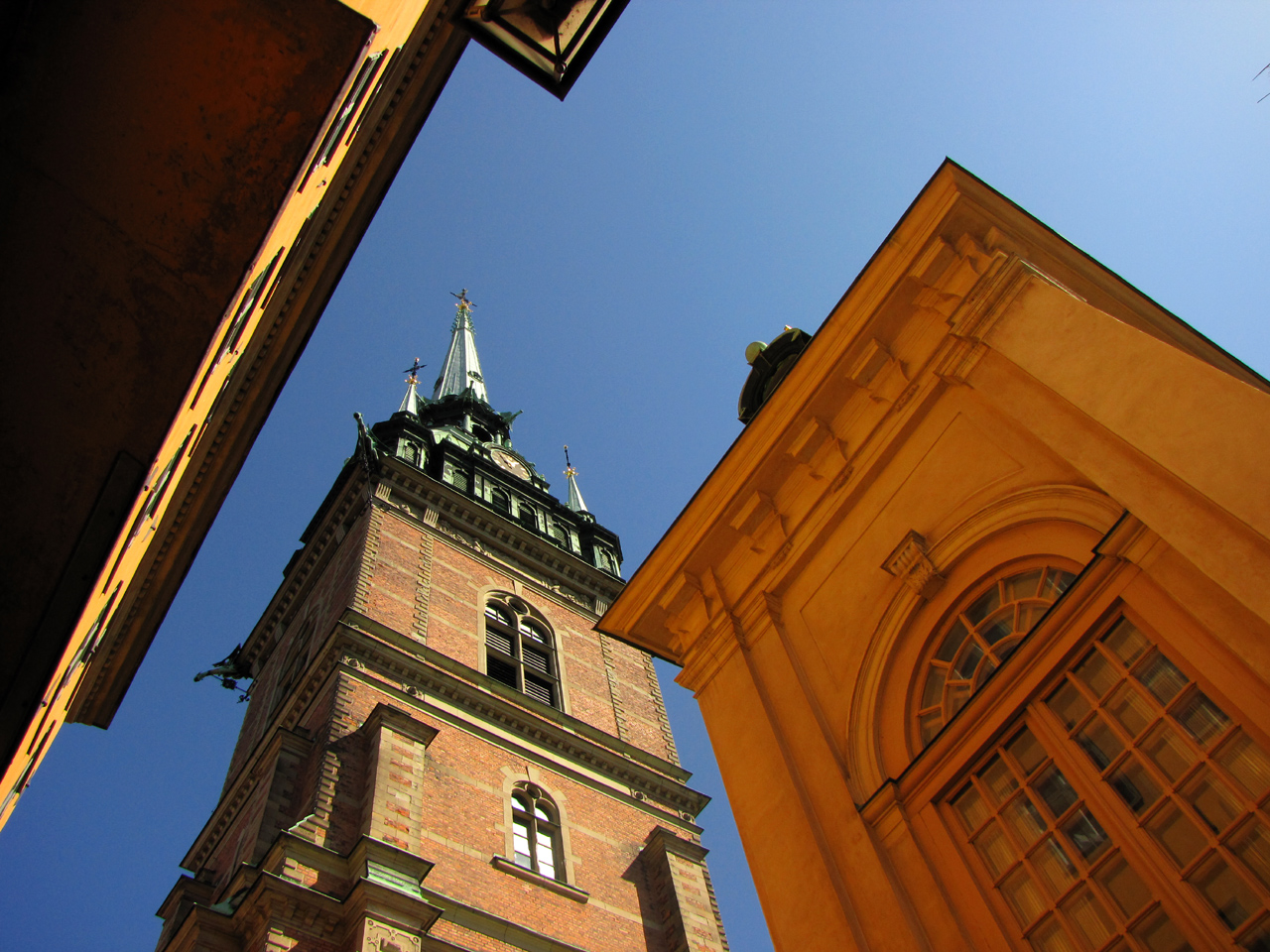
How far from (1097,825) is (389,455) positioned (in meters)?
25.4

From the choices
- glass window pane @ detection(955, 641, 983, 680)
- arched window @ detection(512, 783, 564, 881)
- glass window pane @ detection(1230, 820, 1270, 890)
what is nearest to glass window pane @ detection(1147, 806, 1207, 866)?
glass window pane @ detection(1230, 820, 1270, 890)

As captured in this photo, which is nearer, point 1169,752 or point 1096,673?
point 1169,752

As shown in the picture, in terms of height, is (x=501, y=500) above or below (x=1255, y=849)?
below

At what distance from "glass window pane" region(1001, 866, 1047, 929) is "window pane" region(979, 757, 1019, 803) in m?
0.50

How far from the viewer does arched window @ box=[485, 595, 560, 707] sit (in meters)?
24.4

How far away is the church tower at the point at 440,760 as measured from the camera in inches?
584

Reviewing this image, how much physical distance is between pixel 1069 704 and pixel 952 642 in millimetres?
1152

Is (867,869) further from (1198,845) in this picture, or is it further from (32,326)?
(32,326)

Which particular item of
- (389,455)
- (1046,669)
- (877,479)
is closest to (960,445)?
(877,479)

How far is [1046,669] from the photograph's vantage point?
19.3ft

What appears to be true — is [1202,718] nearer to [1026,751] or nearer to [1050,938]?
[1026,751]

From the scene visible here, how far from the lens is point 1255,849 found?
15.1 ft

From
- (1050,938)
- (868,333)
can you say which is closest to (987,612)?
(1050,938)

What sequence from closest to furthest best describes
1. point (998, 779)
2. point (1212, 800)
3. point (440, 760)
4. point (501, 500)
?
point (1212, 800) < point (998, 779) < point (440, 760) < point (501, 500)
